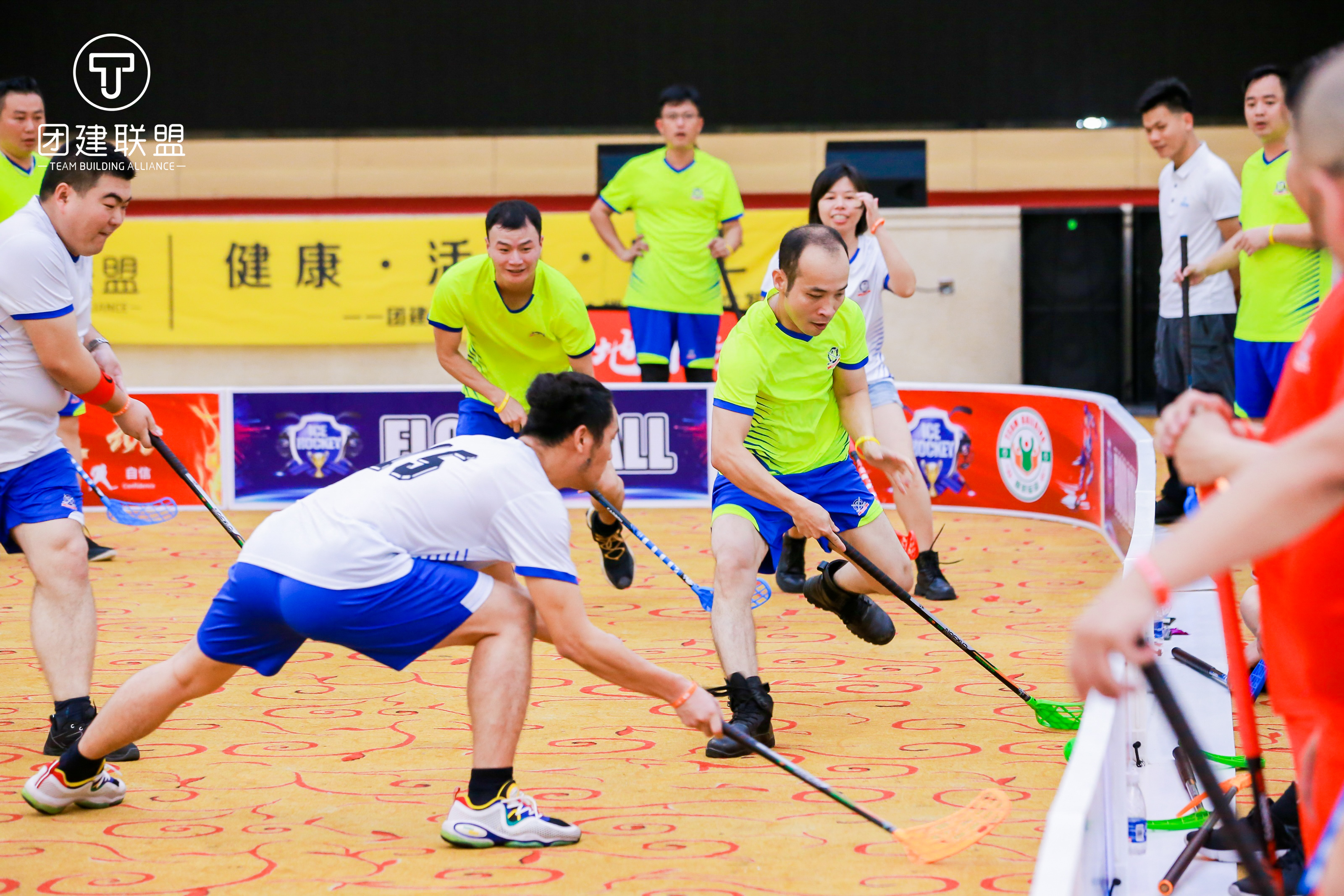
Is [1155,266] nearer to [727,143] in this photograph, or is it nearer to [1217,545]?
[727,143]

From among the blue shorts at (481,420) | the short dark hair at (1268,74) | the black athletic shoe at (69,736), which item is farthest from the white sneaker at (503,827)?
the short dark hair at (1268,74)

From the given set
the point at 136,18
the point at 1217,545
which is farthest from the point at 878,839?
the point at 136,18

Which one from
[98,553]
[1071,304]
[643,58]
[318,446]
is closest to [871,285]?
[318,446]

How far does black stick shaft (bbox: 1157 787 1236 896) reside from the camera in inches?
112

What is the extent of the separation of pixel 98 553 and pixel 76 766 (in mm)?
4097

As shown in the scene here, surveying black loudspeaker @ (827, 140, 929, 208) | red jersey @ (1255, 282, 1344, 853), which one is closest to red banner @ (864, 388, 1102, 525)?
black loudspeaker @ (827, 140, 929, 208)

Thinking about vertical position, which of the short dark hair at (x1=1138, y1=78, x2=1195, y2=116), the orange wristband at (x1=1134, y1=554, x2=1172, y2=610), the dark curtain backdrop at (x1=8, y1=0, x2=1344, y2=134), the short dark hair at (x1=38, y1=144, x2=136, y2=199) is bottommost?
the orange wristband at (x1=1134, y1=554, x2=1172, y2=610)

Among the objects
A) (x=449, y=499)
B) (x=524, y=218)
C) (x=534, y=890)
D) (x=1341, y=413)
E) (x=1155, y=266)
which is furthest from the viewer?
(x=1155, y=266)

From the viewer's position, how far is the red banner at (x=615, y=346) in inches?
442

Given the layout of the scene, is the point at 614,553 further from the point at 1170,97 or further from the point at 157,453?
the point at 157,453

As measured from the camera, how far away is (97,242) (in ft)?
13.1

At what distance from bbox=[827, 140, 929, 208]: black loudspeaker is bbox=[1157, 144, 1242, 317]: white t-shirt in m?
6.11

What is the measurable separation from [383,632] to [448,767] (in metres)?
0.84

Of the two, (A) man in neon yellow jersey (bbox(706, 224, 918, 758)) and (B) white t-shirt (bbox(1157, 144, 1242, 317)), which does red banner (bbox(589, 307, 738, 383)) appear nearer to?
(B) white t-shirt (bbox(1157, 144, 1242, 317))
